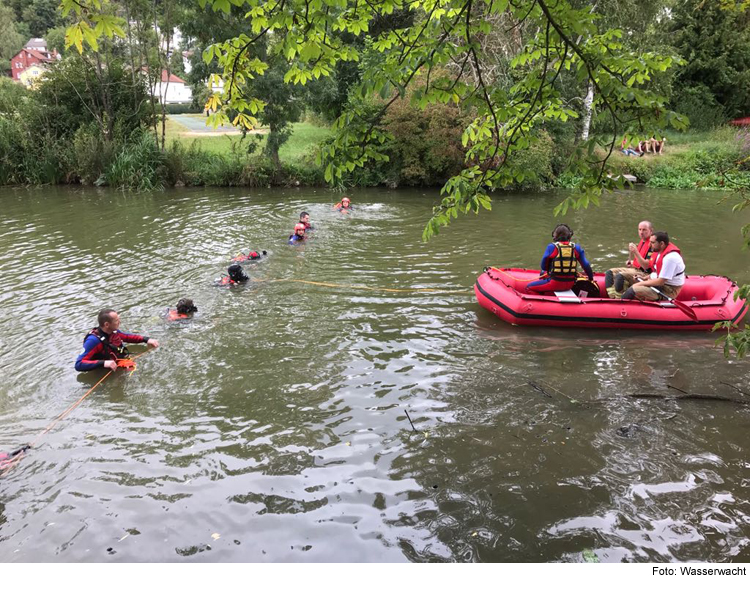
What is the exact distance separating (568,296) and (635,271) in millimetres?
1284

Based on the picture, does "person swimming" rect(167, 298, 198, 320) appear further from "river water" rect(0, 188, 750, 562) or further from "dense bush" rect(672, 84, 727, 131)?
"dense bush" rect(672, 84, 727, 131)

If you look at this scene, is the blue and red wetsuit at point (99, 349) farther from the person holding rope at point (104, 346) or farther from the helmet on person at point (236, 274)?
the helmet on person at point (236, 274)

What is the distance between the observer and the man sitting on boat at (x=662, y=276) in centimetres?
704

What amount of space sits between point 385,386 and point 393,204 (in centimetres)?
1154

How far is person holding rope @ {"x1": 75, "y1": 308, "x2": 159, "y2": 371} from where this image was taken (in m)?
5.76

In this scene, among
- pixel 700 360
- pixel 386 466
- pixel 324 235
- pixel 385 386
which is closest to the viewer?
pixel 386 466

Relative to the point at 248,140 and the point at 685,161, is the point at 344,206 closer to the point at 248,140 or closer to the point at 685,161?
the point at 248,140

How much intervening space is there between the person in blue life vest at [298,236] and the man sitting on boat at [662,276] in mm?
6742

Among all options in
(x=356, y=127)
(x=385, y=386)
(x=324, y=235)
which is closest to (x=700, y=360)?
(x=385, y=386)

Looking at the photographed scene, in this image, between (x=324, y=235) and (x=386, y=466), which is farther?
(x=324, y=235)

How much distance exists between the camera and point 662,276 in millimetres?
7086

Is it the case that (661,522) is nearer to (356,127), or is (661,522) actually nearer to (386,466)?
(386,466)

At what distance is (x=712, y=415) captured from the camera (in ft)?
15.8

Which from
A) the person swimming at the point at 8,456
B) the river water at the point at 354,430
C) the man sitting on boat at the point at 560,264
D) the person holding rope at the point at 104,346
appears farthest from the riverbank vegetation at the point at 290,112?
the person swimming at the point at 8,456
